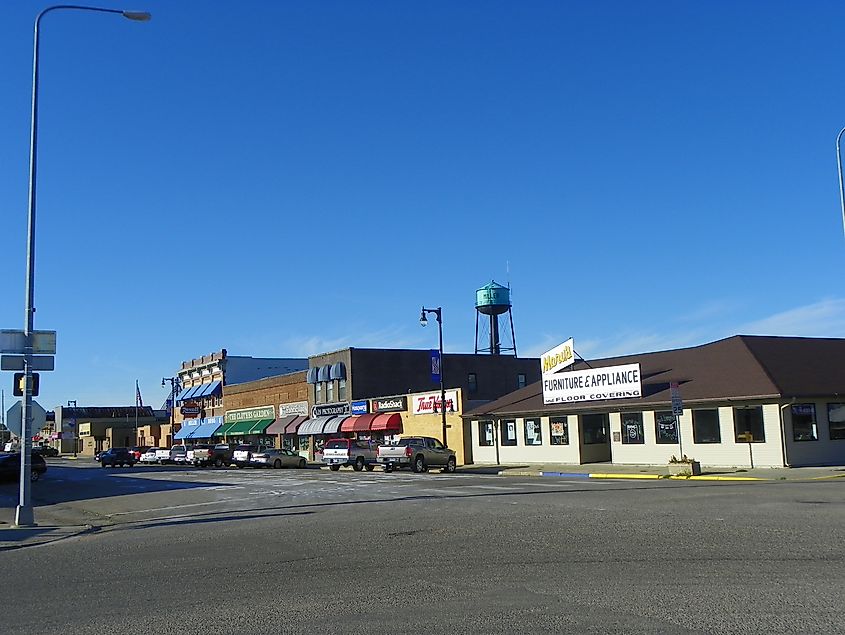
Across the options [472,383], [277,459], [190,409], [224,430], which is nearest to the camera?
[277,459]

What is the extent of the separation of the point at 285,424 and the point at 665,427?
41367mm

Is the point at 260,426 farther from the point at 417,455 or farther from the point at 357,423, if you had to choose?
the point at 417,455

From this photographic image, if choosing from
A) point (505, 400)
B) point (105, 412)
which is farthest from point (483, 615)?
point (105, 412)

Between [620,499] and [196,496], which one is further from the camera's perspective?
[196,496]

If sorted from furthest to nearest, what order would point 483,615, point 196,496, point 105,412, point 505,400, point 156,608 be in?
1. point 105,412
2. point 505,400
3. point 196,496
4. point 156,608
5. point 483,615

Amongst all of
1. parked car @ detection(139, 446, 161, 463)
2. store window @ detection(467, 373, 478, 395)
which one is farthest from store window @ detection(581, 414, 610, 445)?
parked car @ detection(139, 446, 161, 463)

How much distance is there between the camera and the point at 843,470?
29625 millimetres

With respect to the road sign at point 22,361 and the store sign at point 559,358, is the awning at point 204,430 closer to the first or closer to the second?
the store sign at point 559,358

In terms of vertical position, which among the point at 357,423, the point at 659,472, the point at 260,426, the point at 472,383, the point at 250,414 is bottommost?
the point at 659,472

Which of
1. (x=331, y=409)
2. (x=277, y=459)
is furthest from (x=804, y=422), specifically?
(x=331, y=409)

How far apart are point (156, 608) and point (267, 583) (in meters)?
1.61

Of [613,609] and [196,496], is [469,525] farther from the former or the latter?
[196,496]

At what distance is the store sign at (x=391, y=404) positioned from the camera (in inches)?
2224

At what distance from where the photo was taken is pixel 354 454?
47.2 metres
